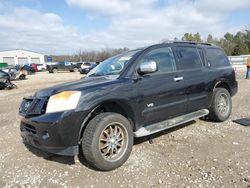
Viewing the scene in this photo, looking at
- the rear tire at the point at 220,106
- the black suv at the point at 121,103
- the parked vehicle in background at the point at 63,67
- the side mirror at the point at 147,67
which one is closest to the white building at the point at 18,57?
the parked vehicle in background at the point at 63,67

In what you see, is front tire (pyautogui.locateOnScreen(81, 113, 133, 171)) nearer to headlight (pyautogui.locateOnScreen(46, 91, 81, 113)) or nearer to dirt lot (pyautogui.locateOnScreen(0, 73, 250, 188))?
dirt lot (pyautogui.locateOnScreen(0, 73, 250, 188))

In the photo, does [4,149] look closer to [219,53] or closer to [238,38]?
[219,53]

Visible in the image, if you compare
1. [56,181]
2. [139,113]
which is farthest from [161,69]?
[56,181]

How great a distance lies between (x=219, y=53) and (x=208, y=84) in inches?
46.0

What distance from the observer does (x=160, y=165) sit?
4.00 m

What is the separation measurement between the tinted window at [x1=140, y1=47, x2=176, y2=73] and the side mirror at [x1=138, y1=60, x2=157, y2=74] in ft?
0.88

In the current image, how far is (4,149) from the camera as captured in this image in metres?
4.98

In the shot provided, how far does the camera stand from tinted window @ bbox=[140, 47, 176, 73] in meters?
4.75

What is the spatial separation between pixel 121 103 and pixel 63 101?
0.91 meters

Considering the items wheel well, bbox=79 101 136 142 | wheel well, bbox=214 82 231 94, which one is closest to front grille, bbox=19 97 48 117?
wheel well, bbox=79 101 136 142

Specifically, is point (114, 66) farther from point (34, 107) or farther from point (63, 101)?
point (34, 107)

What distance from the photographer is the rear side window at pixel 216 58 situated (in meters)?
5.96

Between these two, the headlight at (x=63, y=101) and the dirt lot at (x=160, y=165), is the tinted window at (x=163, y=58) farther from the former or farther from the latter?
the headlight at (x=63, y=101)

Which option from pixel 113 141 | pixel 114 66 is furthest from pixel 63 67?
pixel 113 141
